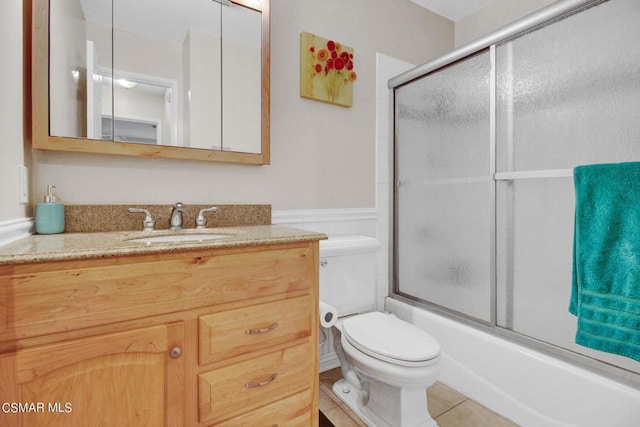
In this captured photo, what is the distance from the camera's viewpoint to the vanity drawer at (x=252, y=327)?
0.95 meters

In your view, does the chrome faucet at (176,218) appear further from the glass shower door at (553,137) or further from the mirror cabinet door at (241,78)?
the glass shower door at (553,137)

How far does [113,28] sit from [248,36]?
1.89 feet

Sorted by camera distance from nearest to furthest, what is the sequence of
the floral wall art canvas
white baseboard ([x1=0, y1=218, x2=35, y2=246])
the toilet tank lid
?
white baseboard ([x1=0, y1=218, x2=35, y2=246]), the toilet tank lid, the floral wall art canvas

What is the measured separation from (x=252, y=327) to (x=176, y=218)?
2.04 ft

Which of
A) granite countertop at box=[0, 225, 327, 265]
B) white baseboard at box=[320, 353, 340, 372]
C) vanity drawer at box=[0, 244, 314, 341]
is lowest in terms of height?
white baseboard at box=[320, 353, 340, 372]

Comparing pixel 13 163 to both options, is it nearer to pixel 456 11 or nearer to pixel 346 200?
pixel 346 200

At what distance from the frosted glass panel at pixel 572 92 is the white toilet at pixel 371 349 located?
90cm

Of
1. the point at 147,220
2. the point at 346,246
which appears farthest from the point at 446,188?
the point at 147,220

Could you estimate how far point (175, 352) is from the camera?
2.93 feet

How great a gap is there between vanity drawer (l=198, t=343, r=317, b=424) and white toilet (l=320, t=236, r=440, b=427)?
0.96 ft

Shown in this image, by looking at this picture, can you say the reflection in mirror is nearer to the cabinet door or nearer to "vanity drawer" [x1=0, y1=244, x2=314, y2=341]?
"vanity drawer" [x1=0, y1=244, x2=314, y2=341]

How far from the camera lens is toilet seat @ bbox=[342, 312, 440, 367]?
1221 mm

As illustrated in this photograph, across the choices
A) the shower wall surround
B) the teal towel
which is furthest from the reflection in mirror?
the teal towel

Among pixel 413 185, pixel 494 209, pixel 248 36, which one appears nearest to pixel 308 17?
pixel 248 36
